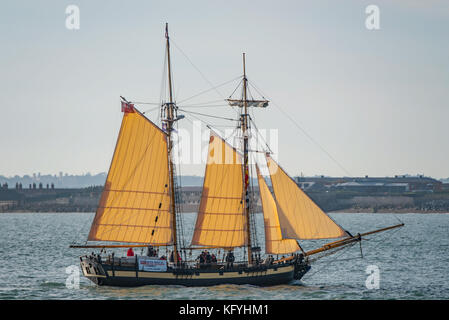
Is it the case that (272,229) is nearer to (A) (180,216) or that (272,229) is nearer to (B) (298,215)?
(B) (298,215)

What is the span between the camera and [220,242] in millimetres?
57688

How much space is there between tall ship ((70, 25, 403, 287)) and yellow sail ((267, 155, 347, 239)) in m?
0.07

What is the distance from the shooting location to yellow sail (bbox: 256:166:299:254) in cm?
5772

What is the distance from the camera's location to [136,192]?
186ft

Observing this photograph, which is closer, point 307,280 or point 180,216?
point 180,216

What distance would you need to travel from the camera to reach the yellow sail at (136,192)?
56.2 m

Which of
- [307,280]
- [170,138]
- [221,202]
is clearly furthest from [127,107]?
[307,280]

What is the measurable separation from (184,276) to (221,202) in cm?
602

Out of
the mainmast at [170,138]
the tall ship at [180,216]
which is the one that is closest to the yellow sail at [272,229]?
the tall ship at [180,216]

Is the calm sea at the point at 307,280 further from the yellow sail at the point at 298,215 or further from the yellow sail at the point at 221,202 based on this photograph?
the yellow sail at the point at 298,215

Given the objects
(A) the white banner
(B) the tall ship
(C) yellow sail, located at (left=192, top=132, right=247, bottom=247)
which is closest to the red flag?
(B) the tall ship

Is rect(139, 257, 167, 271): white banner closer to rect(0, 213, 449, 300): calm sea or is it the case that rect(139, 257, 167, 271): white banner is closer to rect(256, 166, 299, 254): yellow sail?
rect(0, 213, 449, 300): calm sea

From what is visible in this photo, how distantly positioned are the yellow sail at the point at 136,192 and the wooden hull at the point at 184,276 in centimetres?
229
